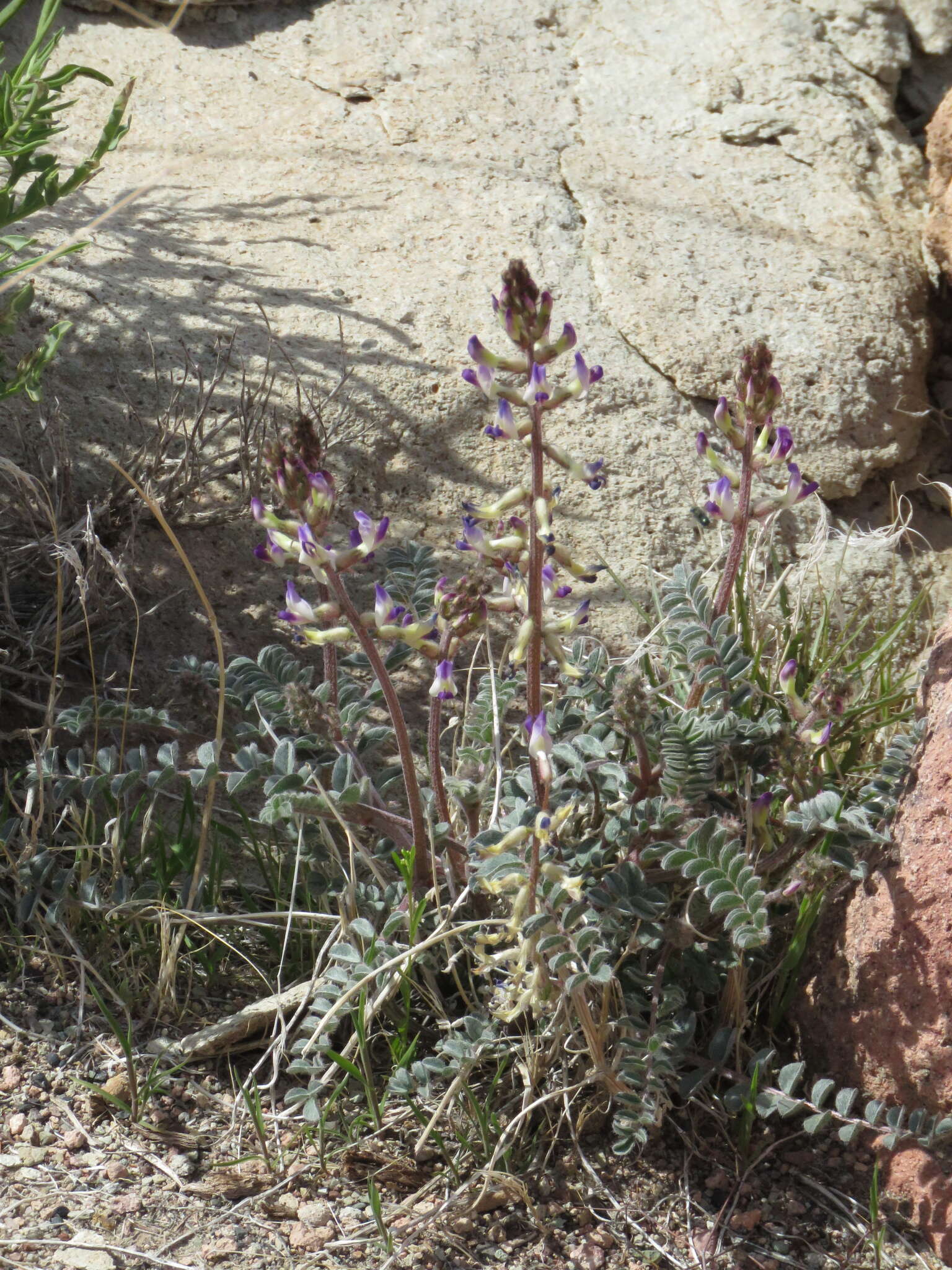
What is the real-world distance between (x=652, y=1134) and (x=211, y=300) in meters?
2.57

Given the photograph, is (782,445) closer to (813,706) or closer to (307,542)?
(813,706)

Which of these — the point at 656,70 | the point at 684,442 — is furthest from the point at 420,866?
the point at 656,70

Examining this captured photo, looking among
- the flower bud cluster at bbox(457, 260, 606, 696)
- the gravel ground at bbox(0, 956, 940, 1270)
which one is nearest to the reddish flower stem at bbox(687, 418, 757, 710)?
the flower bud cluster at bbox(457, 260, 606, 696)

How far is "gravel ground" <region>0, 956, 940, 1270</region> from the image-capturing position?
201 centimetres

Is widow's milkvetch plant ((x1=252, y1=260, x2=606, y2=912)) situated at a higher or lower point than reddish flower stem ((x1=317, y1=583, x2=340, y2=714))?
higher

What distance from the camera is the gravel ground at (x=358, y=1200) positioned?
6.61 feet

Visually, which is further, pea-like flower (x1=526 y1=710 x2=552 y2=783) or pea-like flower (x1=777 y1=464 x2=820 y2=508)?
pea-like flower (x1=777 y1=464 x2=820 y2=508)

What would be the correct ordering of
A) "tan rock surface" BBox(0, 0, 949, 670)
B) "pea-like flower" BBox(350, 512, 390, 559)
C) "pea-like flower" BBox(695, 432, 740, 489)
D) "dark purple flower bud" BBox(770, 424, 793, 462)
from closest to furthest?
"pea-like flower" BBox(350, 512, 390, 559)
"dark purple flower bud" BBox(770, 424, 793, 462)
"pea-like flower" BBox(695, 432, 740, 489)
"tan rock surface" BBox(0, 0, 949, 670)

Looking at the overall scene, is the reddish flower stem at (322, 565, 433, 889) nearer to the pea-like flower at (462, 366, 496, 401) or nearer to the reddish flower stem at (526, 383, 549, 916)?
the reddish flower stem at (526, 383, 549, 916)

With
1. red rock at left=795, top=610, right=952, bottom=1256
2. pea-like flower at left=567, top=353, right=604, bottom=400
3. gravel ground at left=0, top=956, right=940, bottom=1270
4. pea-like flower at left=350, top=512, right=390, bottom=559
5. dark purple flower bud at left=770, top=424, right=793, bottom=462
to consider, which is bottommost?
gravel ground at left=0, top=956, right=940, bottom=1270

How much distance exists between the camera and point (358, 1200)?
A: 6.93 feet

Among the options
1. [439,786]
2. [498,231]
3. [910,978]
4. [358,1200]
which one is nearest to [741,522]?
[439,786]

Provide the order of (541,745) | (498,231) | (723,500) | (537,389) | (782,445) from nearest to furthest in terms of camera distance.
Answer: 1. (537,389)
2. (541,745)
3. (782,445)
4. (723,500)
5. (498,231)

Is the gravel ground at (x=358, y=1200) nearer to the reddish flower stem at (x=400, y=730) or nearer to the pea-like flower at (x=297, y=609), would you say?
the reddish flower stem at (x=400, y=730)
